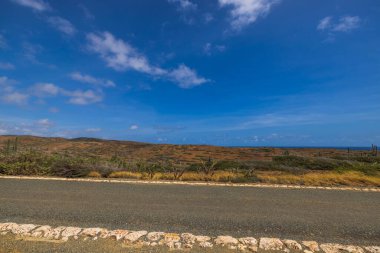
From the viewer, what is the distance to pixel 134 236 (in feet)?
20.3

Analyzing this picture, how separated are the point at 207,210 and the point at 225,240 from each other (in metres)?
2.22

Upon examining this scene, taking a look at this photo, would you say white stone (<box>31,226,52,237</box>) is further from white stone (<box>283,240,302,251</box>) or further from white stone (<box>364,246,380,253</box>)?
white stone (<box>364,246,380,253</box>)

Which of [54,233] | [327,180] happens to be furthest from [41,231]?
[327,180]

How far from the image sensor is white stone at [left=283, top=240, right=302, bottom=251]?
5661mm

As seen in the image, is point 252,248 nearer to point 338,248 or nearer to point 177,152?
point 338,248

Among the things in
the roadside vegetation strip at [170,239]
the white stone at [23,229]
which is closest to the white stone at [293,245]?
the roadside vegetation strip at [170,239]

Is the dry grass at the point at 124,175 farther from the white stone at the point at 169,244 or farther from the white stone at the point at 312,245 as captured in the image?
the white stone at the point at 312,245

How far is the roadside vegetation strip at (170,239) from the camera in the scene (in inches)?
223

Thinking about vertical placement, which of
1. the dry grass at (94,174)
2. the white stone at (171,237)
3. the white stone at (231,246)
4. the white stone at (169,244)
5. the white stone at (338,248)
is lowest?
the white stone at (169,244)

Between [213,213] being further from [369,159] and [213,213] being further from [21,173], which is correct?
[369,159]

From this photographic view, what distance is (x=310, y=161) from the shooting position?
25406 millimetres

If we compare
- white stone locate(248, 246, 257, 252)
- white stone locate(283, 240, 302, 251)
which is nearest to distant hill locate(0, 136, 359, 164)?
white stone locate(283, 240, 302, 251)

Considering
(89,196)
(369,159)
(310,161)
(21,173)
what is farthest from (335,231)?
(369,159)

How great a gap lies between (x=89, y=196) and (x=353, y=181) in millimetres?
12098
